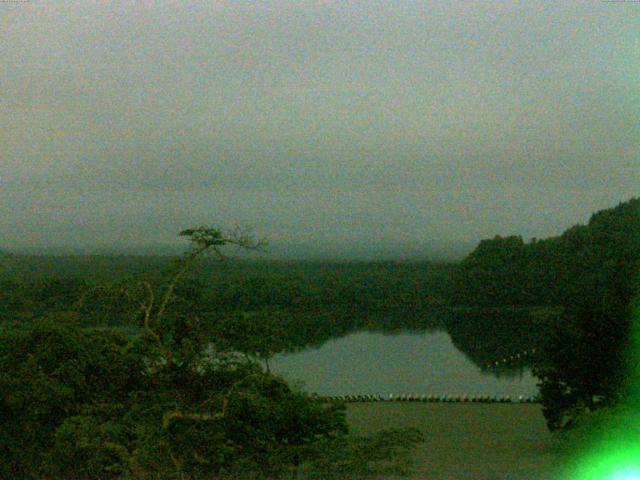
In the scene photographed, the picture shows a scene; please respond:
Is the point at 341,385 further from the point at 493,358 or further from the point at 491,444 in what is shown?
the point at 493,358

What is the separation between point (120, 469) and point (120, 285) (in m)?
1.56

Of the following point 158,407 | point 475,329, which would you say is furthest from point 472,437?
point 475,329

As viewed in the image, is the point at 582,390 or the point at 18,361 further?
the point at 582,390

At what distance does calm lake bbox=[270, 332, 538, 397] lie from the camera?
15672 millimetres

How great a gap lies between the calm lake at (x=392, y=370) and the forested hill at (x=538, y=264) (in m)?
6.75

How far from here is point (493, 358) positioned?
909 inches

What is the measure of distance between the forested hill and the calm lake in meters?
6.75

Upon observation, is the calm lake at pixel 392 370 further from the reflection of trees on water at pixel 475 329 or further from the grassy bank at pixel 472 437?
the grassy bank at pixel 472 437

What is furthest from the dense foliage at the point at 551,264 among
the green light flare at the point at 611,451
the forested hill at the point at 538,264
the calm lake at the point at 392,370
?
the green light flare at the point at 611,451

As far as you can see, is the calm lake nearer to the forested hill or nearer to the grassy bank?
the grassy bank

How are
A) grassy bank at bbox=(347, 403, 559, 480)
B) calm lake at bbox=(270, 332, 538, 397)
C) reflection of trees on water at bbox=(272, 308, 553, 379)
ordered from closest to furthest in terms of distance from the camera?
1. grassy bank at bbox=(347, 403, 559, 480)
2. calm lake at bbox=(270, 332, 538, 397)
3. reflection of trees on water at bbox=(272, 308, 553, 379)

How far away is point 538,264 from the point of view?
31.5 meters

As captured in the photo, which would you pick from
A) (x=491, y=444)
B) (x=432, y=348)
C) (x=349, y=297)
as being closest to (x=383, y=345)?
(x=432, y=348)

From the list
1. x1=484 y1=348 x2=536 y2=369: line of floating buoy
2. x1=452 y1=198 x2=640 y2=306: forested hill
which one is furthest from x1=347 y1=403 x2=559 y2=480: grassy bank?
x1=452 y1=198 x2=640 y2=306: forested hill
